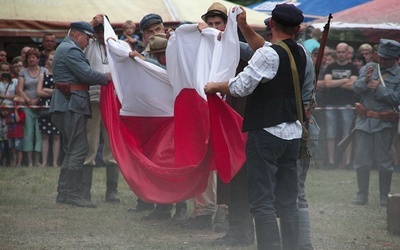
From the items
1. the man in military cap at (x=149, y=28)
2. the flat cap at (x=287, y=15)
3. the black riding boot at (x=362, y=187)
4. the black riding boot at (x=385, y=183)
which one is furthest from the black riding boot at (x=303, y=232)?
the black riding boot at (x=385, y=183)

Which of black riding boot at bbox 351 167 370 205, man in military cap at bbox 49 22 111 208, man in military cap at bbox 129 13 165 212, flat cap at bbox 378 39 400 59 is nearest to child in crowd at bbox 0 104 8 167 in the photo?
man in military cap at bbox 49 22 111 208

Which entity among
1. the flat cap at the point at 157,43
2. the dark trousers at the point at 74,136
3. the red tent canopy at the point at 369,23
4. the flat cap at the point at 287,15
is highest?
the red tent canopy at the point at 369,23

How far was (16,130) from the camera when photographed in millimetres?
15008

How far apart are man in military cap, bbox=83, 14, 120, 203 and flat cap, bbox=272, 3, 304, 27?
4.46 metres

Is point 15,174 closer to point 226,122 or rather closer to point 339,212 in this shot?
point 339,212

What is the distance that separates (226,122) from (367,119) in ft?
14.6

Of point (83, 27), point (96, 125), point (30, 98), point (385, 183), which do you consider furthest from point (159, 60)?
point (30, 98)

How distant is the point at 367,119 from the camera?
459 inches

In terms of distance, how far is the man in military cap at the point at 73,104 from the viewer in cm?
1051

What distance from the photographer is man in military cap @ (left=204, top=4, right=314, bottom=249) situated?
652 centimetres

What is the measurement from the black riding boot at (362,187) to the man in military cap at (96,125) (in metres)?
3.03

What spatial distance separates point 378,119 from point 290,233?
16.6ft

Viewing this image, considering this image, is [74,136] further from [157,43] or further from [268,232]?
[268,232]

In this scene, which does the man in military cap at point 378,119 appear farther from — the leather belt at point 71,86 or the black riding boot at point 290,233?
the black riding boot at point 290,233
